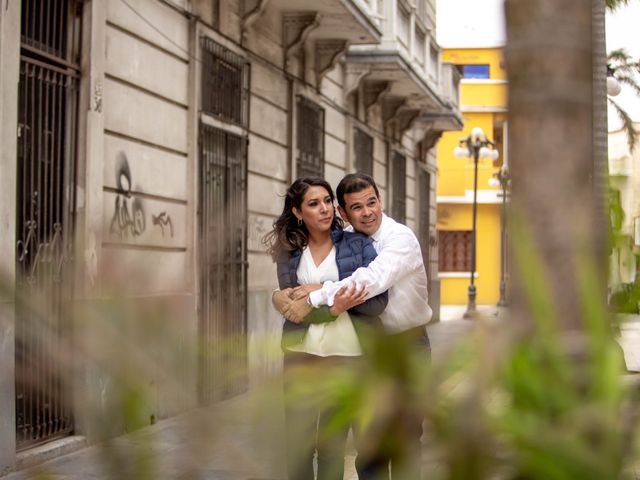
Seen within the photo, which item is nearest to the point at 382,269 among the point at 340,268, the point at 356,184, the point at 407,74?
the point at 340,268

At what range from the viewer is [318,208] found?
486 cm

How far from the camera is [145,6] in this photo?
9539mm

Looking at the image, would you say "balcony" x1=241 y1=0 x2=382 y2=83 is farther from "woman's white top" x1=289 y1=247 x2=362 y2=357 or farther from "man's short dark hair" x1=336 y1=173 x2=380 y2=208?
"woman's white top" x1=289 y1=247 x2=362 y2=357

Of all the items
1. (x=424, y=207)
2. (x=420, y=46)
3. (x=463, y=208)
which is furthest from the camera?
Result: (x=463, y=208)

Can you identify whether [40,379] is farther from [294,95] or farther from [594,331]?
[294,95]

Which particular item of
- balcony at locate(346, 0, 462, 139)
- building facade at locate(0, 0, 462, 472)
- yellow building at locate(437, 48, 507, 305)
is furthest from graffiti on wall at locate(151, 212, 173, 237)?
yellow building at locate(437, 48, 507, 305)

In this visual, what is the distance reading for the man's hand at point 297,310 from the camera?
466cm

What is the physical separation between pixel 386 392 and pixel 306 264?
386 cm

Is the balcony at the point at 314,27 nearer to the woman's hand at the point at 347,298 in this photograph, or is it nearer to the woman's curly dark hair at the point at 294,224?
the woman's curly dark hair at the point at 294,224

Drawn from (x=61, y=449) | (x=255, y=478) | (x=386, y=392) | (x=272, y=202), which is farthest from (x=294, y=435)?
(x=272, y=202)

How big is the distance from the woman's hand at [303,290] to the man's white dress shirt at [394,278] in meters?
0.03

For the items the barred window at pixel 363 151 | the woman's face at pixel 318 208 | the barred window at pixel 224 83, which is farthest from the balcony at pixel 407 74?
the woman's face at pixel 318 208

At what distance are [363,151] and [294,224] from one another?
1327cm

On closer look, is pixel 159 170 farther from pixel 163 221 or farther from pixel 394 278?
pixel 394 278
